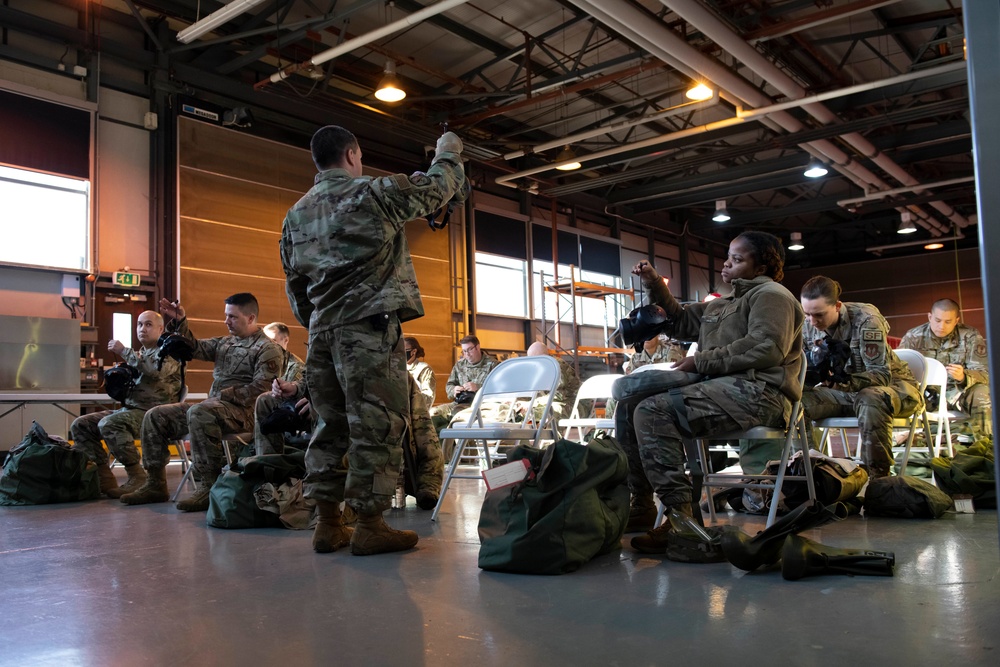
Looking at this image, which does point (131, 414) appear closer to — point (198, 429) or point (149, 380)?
point (149, 380)

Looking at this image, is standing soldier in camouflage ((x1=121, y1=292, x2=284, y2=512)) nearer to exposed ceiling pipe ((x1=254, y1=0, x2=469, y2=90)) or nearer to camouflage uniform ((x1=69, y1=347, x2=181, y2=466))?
camouflage uniform ((x1=69, y1=347, x2=181, y2=466))

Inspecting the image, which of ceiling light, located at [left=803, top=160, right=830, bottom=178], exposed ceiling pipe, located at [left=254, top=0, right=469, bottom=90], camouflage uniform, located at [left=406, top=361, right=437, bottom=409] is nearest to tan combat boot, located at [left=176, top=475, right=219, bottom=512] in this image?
camouflage uniform, located at [left=406, top=361, right=437, bottom=409]

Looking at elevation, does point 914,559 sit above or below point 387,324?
below

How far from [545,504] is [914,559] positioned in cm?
132

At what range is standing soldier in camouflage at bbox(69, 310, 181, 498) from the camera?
18.7ft

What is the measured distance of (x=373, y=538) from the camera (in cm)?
319

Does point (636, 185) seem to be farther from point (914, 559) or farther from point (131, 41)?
point (914, 559)

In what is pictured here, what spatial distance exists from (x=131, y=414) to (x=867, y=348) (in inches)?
198

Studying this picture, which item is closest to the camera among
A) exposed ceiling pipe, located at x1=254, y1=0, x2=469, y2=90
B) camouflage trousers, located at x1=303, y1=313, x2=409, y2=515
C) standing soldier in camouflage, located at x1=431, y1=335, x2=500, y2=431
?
camouflage trousers, located at x1=303, y1=313, x2=409, y2=515

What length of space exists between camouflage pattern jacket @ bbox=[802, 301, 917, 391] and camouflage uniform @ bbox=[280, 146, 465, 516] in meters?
2.44

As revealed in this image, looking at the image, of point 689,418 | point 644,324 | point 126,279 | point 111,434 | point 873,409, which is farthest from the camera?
point 126,279

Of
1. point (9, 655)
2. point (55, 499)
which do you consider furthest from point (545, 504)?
point (55, 499)

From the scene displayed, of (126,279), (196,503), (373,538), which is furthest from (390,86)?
(373,538)

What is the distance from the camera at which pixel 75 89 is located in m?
9.91
